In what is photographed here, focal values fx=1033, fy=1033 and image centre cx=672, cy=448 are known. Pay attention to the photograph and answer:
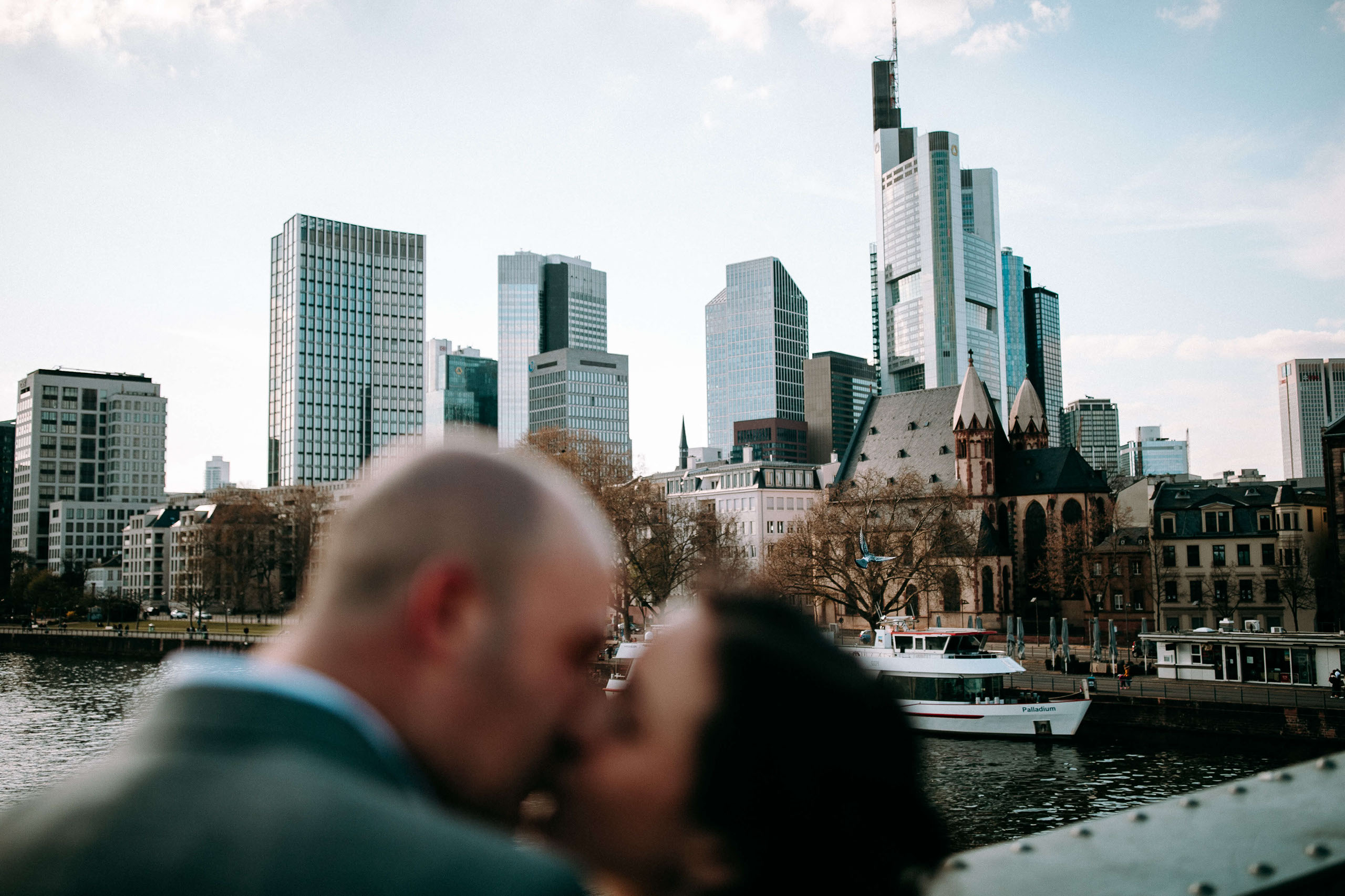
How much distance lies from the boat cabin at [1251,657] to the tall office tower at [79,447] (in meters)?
147

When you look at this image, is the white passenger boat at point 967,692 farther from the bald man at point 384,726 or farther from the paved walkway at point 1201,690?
the bald man at point 384,726

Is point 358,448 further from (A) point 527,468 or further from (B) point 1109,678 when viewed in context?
(A) point 527,468

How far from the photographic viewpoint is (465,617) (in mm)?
1212

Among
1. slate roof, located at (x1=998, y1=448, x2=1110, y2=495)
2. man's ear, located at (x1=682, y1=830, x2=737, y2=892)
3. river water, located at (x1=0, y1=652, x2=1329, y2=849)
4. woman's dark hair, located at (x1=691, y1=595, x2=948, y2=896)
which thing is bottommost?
river water, located at (x1=0, y1=652, x2=1329, y2=849)

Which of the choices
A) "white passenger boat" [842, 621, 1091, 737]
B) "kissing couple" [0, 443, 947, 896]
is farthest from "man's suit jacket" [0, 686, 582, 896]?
"white passenger boat" [842, 621, 1091, 737]

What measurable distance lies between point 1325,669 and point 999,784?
17515 mm

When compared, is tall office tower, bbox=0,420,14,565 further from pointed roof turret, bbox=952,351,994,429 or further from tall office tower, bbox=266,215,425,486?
pointed roof turret, bbox=952,351,994,429

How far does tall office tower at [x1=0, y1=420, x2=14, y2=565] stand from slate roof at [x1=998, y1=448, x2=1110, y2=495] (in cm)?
14919

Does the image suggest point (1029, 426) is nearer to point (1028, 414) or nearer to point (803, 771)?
point (1028, 414)

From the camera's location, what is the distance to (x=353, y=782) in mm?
889

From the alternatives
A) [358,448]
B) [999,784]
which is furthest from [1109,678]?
[358,448]

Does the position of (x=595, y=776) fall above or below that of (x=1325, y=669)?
above

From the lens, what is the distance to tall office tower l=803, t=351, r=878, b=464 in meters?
188

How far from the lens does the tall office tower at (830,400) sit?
187750 millimetres
